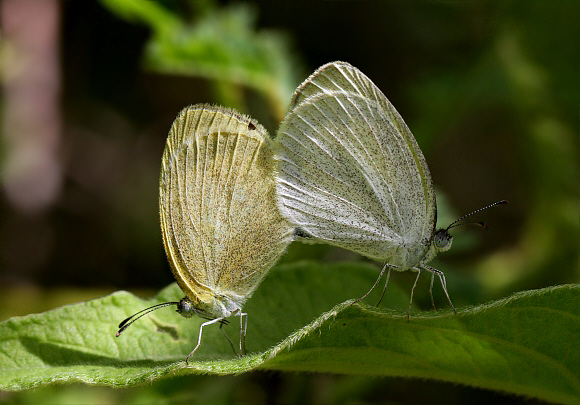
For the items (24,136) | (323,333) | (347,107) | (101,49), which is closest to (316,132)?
(347,107)

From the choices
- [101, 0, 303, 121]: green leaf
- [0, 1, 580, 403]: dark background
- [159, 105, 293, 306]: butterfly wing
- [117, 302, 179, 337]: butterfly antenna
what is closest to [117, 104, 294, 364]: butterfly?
[159, 105, 293, 306]: butterfly wing

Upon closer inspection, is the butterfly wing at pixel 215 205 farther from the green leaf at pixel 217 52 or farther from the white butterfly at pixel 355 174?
the green leaf at pixel 217 52

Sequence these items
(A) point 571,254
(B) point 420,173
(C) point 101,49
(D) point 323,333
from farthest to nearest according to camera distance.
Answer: (C) point 101,49
(A) point 571,254
(B) point 420,173
(D) point 323,333

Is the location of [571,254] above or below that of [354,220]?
below

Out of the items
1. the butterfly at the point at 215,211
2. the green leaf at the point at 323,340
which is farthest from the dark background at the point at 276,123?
the green leaf at the point at 323,340

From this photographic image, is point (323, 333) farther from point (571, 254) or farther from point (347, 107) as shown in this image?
point (571, 254)

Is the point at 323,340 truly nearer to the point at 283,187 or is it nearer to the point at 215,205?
the point at 215,205
